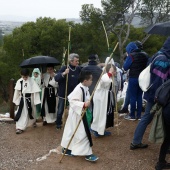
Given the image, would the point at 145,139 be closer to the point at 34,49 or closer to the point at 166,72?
the point at 166,72

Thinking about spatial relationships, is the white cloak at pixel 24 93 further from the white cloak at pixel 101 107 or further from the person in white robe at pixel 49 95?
the white cloak at pixel 101 107

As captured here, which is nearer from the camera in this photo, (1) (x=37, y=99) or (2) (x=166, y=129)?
(2) (x=166, y=129)

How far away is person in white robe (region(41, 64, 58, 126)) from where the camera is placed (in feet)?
19.7

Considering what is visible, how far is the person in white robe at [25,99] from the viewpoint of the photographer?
19.1 ft

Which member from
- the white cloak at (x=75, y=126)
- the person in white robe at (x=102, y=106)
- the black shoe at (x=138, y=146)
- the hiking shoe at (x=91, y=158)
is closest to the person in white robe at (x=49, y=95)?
the person in white robe at (x=102, y=106)

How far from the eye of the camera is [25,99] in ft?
19.2

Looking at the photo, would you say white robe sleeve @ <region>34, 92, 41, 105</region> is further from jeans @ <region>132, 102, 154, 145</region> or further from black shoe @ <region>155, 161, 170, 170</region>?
black shoe @ <region>155, 161, 170, 170</region>

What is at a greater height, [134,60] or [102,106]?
[134,60]

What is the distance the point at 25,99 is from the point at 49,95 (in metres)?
0.52

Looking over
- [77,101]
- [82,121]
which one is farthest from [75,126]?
[77,101]

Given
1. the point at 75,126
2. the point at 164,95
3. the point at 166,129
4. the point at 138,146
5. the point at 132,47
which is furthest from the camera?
the point at 132,47

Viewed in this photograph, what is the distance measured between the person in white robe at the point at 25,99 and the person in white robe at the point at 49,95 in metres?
0.21

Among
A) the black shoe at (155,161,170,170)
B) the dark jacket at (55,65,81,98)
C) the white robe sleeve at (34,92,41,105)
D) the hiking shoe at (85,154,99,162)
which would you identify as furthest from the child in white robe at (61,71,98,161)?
the white robe sleeve at (34,92,41,105)

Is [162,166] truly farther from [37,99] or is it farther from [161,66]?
[37,99]
